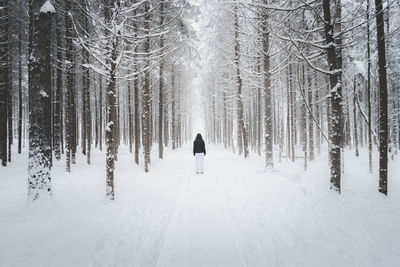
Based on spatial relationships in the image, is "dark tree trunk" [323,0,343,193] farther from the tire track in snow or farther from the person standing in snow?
the person standing in snow

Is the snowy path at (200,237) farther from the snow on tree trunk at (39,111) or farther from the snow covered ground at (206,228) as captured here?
the snow on tree trunk at (39,111)

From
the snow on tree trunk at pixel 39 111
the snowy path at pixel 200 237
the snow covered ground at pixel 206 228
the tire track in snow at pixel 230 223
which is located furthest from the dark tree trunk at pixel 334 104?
the snow on tree trunk at pixel 39 111

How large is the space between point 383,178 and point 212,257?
5.61 meters

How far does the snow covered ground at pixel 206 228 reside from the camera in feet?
9.41

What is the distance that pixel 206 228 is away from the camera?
3791 mm

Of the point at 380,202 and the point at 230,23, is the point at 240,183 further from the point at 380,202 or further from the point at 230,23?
the point at 230,23

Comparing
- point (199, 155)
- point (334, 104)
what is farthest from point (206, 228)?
point (199, 155)

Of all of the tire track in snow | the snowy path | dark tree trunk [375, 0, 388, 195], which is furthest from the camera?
dark tree trunk [375, 0, 388, 195]

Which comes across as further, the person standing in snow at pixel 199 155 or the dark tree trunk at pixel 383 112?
the person standing in snow at pixel 199 155

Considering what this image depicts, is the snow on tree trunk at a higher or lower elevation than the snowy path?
higher

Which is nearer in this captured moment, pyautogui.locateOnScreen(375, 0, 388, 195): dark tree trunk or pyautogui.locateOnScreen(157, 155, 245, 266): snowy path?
pyautogui.locateOnScreen(157, 155, 245, 266): snowy path

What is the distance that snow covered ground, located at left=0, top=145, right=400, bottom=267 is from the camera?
9.41ft

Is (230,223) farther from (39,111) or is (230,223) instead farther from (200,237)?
(39,111)

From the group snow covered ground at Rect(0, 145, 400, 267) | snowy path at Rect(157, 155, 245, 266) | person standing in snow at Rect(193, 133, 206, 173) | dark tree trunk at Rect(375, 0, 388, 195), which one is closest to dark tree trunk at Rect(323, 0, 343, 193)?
snow covered ground at Rect(0, 145, 400, 267)
